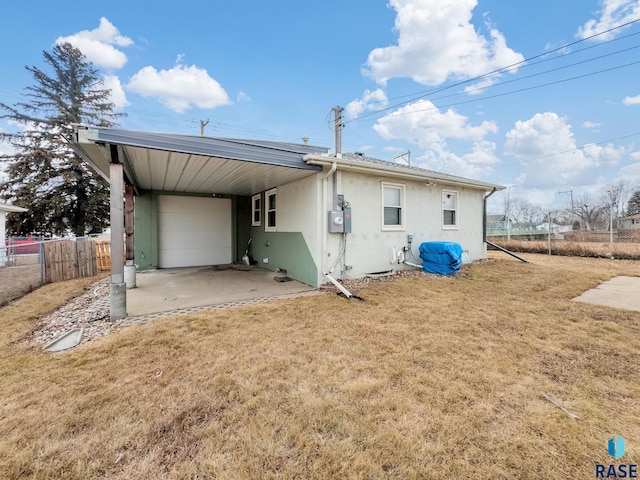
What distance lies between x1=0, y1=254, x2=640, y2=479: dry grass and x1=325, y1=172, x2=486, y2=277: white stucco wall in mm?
2758

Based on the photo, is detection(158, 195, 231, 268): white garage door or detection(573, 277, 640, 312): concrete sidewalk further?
detection(158, 195, 231, 268): white garage door

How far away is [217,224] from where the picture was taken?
392 inches

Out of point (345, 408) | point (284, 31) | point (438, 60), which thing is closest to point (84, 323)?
point (345, 408)

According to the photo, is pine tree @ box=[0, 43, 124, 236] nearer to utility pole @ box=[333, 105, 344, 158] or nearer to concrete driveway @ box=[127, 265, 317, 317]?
concrete driveway @ box=[127, 265, 317, 317]

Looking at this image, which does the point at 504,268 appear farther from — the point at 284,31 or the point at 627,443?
the point at 284,31

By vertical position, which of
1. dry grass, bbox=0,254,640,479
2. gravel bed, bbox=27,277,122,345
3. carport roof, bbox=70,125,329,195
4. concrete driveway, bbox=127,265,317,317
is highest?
carport roof, bbox=70,125,329,195

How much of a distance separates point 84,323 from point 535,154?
95.6ft

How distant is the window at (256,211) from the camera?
30.6ft

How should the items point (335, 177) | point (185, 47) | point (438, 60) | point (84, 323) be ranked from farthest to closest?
point (185, 47)
point (438, 60)
point (335, 177)
point (84, 323)

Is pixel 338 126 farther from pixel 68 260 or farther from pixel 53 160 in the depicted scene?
pixel 53 160

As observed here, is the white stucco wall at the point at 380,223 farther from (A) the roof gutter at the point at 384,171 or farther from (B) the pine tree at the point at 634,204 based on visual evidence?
(B) the pine tree at the point at 634,204

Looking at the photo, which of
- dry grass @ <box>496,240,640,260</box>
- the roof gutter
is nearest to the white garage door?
the roof gutter

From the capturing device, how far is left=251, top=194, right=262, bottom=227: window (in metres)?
9.34

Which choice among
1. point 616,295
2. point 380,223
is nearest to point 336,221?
point 380,223
